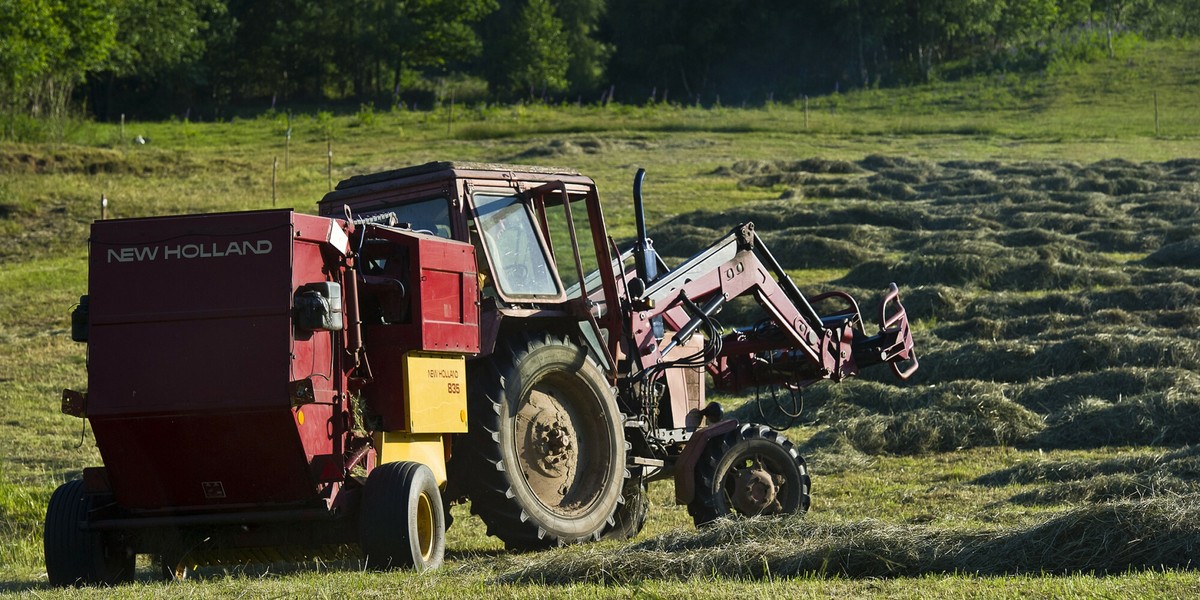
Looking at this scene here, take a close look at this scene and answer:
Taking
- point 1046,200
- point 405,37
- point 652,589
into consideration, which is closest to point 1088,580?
point 652,589

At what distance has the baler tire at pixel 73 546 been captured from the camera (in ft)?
27.5

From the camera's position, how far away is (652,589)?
6.54 metres

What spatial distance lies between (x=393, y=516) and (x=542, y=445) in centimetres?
175

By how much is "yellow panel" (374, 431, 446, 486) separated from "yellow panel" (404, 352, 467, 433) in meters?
0.14

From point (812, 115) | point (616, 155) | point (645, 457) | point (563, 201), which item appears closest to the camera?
point (563, 201)

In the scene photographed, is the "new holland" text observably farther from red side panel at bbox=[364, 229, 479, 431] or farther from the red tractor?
red side panel at bbox=[364, 229, 479, 431]

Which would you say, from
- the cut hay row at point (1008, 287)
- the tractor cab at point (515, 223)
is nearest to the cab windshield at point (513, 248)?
the tractor cab at point (515, 223)

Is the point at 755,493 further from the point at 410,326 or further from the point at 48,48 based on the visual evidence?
A: the point at 48,48

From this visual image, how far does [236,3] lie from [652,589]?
2651 inches

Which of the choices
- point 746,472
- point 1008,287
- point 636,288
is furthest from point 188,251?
point 1008,287

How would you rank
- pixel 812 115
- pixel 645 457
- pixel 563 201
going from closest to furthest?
pixel 563 201
pixel 645 457
pixel 812 115

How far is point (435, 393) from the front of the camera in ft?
29.0

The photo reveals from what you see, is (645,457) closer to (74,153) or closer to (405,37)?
(74,153)

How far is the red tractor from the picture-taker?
8031 mm
